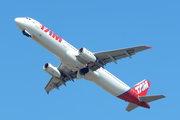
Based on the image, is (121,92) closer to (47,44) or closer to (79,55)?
(79,55)

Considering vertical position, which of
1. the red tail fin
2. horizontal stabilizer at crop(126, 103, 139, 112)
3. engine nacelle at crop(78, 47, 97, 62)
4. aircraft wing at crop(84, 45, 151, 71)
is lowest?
horizontal stabilizer at crop(126, 103, 139, 112)

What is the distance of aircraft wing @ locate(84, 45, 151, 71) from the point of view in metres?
35.2

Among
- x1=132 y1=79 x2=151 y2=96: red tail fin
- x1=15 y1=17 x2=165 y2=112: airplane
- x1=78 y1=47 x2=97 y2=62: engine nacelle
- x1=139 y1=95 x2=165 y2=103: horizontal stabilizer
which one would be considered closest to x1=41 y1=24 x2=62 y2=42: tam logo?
x1=15 y1=17 x2=165 y2=112: airplane

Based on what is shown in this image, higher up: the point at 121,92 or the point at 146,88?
the point at 146,88

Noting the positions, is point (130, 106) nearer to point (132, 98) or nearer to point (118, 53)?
point (132, 98)

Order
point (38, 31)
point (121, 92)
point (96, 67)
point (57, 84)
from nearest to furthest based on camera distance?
1. point (38, 31)
2. point (96, 67)
3. point (121, 92)
4. point (57, 84)

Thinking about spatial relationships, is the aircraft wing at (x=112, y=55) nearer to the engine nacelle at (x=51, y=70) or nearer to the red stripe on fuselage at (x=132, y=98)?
the engine nacelle at (x=51, y=70)

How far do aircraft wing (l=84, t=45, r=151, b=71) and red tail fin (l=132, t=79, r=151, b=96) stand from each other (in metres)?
8.50

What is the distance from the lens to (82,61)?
121ft

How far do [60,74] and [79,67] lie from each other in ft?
17.6

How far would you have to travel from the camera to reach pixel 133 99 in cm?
4294

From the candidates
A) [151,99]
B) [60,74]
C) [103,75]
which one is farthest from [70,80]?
[151,99]

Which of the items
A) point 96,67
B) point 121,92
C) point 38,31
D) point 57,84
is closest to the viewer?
point 38,31

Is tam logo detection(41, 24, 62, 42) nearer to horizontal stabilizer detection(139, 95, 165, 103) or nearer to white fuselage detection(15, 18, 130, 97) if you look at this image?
white fuselage detection(15, 18, 130, 97)
